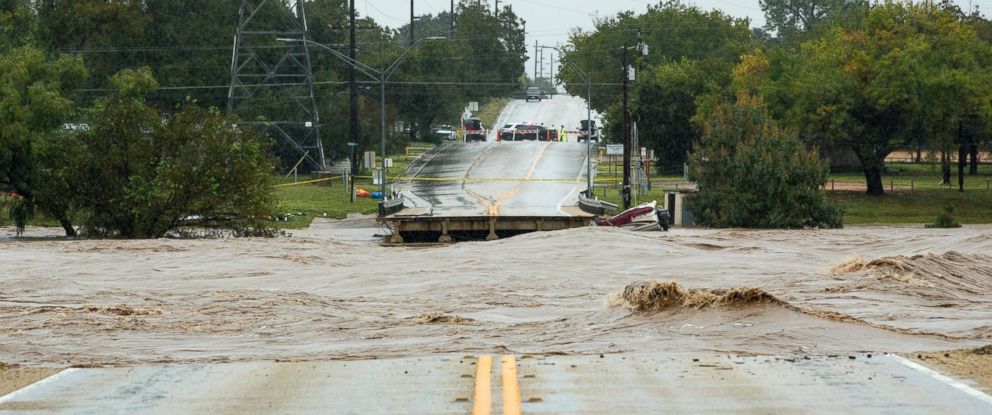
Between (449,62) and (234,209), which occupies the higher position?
(449,62)

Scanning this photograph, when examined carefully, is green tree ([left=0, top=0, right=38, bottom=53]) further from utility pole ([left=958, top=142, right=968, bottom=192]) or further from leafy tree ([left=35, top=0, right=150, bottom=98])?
utility pole ([left=958, top=142, right=968, bottom=192])

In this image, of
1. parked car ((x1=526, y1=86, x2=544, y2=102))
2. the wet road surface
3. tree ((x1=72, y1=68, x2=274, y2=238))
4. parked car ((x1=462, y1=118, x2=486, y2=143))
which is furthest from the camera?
parked car ((x1=526, y1=86, x2=544, y2=102))

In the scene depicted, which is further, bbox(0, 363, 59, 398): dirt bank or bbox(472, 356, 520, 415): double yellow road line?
bbox(0, 363, 59, 398): dirt bank

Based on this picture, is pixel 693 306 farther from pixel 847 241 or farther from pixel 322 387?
pixel 847 241

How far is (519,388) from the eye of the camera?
35.8 ft

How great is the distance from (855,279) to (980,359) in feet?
44.6

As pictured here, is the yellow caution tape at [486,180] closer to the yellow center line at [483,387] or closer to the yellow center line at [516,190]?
the yellow center line at [516,190]

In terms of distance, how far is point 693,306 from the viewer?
17.5 m

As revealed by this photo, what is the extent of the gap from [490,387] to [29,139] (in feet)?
140

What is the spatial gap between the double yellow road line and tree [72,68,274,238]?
3700 centimetres

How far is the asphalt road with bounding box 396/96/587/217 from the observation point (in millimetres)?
65250

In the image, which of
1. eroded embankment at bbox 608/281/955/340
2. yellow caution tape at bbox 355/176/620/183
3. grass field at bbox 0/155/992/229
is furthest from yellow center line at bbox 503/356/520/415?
yellow caution tape at bbox 355/176/620/183

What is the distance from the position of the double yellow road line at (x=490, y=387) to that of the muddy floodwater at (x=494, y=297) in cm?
181

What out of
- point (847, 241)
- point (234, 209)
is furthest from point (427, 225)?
point (847, 241)
